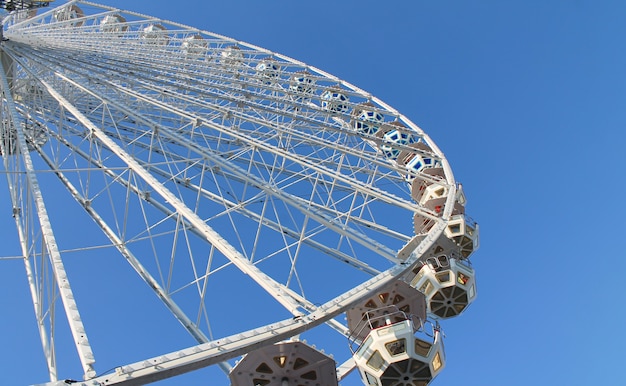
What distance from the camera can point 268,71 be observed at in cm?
2606

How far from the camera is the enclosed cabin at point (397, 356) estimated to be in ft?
40.6

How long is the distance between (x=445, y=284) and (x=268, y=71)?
1339cm

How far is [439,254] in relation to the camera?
17391mm

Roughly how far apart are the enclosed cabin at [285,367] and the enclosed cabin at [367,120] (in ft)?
35.5

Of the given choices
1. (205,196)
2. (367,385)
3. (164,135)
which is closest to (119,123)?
(205,196)

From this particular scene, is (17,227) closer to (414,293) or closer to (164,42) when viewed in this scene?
(414,293)

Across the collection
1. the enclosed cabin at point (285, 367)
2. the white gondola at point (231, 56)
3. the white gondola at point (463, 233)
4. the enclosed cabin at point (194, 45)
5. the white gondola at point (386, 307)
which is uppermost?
the enclosed cabin at point (194, 45)

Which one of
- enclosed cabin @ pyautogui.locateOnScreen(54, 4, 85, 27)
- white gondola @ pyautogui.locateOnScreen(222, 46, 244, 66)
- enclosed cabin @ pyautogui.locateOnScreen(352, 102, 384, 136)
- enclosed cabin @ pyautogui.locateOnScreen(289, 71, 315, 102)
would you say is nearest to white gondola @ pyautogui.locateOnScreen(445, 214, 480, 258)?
enclosed cabin @ pyautogui.locateOnScreen(352, 102, 384, 136)

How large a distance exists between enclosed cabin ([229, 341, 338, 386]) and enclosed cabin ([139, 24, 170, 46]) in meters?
21.0

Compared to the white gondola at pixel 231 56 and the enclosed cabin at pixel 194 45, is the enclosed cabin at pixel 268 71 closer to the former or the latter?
the white gondola at pixel 231 56

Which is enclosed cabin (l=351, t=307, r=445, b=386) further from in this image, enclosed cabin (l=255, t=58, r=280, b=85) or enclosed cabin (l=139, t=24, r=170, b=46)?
enclosed cabin (l=139, t=24, r=170, b=46)

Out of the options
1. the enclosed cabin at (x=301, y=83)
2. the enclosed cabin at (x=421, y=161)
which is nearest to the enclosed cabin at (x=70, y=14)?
the enclosed cabin at (x=301, y=83)

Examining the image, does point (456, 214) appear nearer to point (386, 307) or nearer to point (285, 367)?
point (386, 307)

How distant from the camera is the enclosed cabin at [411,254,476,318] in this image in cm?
1667
